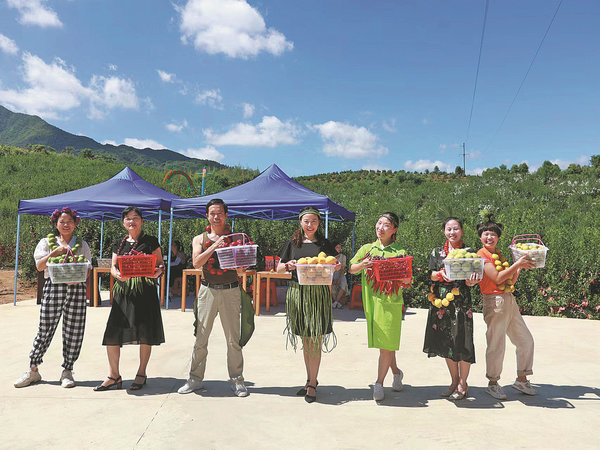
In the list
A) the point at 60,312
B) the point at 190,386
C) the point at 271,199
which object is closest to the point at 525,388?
the point at 190,386

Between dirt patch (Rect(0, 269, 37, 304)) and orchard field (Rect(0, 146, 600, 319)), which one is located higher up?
orchard field (Rect(0, 146, 600, 319))

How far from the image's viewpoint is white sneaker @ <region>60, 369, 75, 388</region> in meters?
3.69

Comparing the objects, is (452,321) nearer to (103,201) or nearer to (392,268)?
(392,268)

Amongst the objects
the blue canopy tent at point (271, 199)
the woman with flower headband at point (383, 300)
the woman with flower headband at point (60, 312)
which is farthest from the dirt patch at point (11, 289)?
the woman with flower headband at point (383, 300)

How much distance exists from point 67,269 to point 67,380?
1.07 m

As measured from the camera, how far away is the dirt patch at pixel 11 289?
9.64m

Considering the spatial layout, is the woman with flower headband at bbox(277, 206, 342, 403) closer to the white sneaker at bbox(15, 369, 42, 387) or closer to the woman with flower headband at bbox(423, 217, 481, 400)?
the woman with flower headband at bbox(423, 217, 481, 400)

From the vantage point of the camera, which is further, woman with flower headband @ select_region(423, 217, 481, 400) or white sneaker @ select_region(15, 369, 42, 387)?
white sneaker @ select_region(15, 369, 42, 387)

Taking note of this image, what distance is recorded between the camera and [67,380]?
3.71 meters

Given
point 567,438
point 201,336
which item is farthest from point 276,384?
point 567,438

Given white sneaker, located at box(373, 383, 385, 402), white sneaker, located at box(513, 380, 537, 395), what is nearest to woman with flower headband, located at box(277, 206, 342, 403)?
white sneaker, located at box(373, 383, 385, 402)

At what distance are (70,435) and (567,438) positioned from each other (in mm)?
3451

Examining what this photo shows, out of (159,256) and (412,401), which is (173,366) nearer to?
(159,256)

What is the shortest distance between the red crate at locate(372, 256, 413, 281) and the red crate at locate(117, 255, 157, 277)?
193cm
